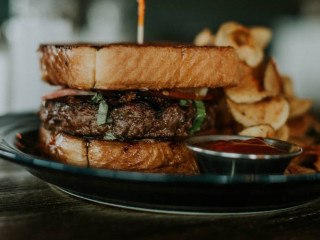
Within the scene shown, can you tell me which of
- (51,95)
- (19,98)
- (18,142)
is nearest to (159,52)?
(51,95)

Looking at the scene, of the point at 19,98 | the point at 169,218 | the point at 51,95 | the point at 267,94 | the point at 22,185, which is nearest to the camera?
the point at 169,218

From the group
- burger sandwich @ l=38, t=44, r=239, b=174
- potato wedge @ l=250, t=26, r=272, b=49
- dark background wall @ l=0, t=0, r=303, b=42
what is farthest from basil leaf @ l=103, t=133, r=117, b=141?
dark background wall @ l=0, t=0, r=303, b=42

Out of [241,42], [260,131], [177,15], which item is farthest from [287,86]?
[177,15]

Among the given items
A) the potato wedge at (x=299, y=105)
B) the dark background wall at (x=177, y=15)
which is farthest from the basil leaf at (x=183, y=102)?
the dark background wall at (x=177, y=15)

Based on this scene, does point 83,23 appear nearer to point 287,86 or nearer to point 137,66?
point 287,86

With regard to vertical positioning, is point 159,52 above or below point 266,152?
above

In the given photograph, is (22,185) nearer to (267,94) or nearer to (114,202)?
(114,202)

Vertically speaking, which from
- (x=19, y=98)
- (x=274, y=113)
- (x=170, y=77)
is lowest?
(x=19, y=98)
